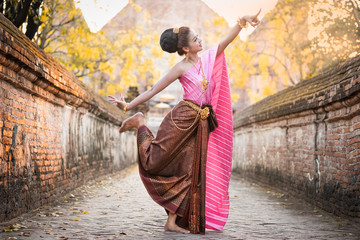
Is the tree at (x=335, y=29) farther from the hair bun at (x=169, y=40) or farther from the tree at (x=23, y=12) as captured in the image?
the hair bun at (x=169, y=40)

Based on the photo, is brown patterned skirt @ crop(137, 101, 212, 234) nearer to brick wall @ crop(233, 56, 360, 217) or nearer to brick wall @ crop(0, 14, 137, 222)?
brick wall @ crop(0, 14, 137, 222)

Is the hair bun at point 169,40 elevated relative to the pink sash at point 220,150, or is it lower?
elevated

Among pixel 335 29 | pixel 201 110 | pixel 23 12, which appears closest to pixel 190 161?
pixel 201 110

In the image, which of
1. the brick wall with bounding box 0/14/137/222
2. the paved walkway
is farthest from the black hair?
the paved walkway

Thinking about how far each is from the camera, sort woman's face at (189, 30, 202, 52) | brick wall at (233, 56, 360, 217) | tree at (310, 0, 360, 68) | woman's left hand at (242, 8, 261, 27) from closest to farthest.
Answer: woman's left hand at (242, 8, 261, 27), woman's face at (189, 30, 202, 52), brick wall at (233, 56, 360, 217), tree at (310, 0, 360, 68)

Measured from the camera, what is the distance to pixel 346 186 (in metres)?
6.48

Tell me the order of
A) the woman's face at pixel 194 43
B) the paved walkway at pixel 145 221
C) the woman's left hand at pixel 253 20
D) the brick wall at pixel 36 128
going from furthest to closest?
the brick wall at pixel 36 128
the woman's face at pixel 194 43
the paved walkway at pixel 145 221
the woman's left hand at pixel 253 20

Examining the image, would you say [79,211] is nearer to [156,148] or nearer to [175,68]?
[156,148]

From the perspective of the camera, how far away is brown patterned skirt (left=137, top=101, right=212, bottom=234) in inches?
196

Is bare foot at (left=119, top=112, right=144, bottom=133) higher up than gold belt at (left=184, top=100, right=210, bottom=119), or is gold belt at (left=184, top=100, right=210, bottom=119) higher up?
gold belt at (left=184, top=100, right=210, bottom=119)

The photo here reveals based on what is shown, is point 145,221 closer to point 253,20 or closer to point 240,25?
point 240,25

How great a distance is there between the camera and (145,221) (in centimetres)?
588

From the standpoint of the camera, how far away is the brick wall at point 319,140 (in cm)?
629

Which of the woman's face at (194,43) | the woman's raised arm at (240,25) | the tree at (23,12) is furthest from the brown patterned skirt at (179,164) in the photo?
the tree at (23,12)
